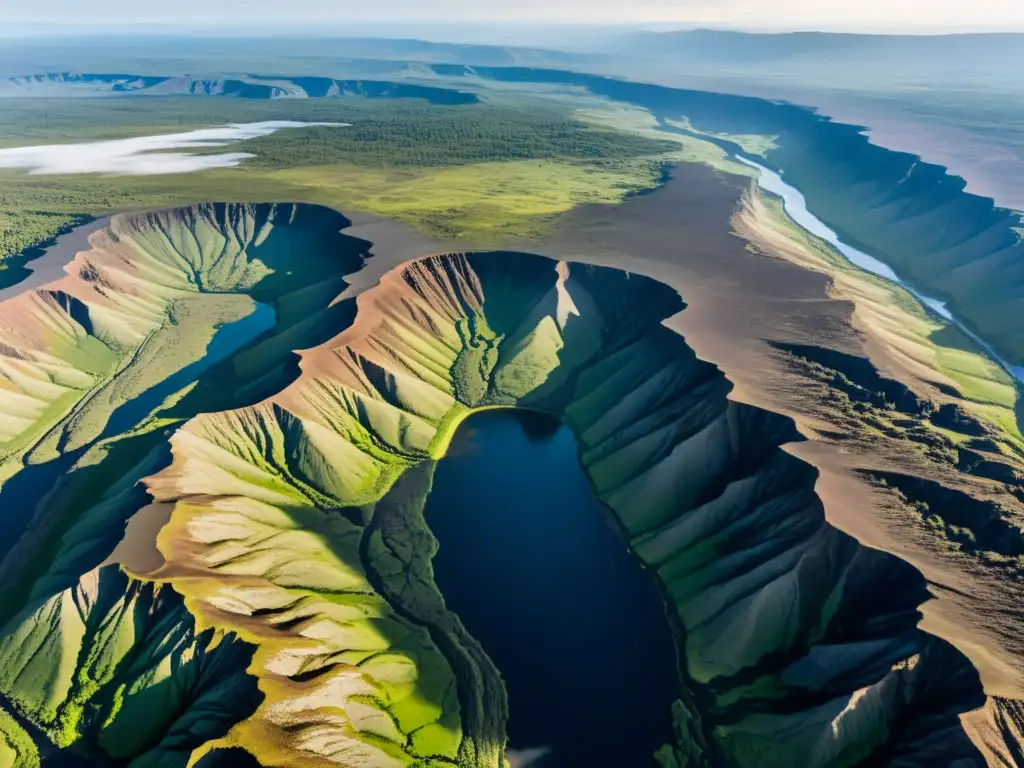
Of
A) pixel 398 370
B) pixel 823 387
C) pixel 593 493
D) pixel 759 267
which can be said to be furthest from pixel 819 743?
pixel 759 267

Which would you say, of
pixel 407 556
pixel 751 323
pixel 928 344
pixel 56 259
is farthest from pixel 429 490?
pixel 56 259

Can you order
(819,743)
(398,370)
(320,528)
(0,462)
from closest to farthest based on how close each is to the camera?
(819,743), (320,528), (0,462), (398,370)

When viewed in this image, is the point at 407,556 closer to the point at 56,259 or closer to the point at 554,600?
the point at 554,600

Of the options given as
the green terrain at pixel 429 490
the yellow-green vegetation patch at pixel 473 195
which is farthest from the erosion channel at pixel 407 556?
the yellow-green vegetation patch at pixel 473 195

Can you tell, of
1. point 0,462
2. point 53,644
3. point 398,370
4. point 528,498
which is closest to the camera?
point 53,644

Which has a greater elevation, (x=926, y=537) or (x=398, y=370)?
(x=926, y=537)

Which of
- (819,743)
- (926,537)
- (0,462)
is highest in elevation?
(926,537)

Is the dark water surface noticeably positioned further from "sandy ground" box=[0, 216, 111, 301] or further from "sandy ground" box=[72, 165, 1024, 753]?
"sandy ground" box=[0, 216, 111, 301]

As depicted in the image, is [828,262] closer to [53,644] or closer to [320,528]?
[320,528]
